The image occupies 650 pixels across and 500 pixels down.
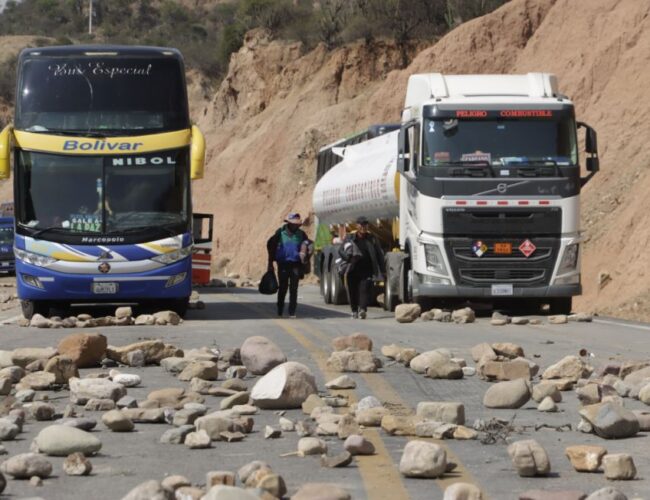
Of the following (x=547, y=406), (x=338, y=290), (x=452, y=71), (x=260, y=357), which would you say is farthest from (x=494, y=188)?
(x=452, y=71)

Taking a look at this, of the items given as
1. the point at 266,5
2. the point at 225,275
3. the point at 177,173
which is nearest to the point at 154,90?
the point at 177,173

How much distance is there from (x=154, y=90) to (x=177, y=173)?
1.43 metres

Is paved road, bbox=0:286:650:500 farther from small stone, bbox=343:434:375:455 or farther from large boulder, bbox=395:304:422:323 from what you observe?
large boulder, bbox=395:304:422:323

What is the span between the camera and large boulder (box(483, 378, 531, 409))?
10469 millimetres

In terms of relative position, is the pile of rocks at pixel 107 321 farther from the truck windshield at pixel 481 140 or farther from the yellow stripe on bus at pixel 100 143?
the truck windshield at pixel 481 140

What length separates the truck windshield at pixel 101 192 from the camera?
2305 centimetres

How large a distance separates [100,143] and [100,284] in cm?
233

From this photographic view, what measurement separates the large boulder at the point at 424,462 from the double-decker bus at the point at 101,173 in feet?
51.9

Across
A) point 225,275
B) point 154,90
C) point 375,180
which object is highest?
A: point 154,90

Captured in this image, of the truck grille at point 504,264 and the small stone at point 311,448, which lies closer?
the small stone at point 311,448

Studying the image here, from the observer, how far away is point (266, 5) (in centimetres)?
7812

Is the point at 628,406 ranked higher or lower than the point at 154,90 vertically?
lower

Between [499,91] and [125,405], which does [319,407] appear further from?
[499,91]

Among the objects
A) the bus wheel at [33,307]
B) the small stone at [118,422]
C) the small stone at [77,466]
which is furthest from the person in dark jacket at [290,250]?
the small stone at [77,466]
